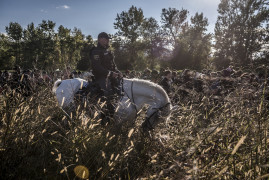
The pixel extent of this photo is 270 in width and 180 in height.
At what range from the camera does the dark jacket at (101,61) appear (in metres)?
3.86

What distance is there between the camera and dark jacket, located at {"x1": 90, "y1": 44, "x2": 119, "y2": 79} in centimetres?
386

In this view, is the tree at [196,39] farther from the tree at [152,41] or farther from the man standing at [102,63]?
the man standing at [102,63]

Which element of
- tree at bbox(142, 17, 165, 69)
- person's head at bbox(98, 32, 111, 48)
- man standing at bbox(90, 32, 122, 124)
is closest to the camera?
man standing at bbox(90, 32, 122, 124)

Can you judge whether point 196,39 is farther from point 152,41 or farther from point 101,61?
point 101,61

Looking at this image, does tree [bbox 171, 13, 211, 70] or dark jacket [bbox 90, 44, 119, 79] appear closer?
dark jacket [bbox 90, 44, 119, 79]

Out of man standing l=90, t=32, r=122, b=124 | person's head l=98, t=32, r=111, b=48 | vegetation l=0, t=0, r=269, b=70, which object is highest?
vegetation l=0, t=0, r=269, b=70

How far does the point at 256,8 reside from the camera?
1318 inches

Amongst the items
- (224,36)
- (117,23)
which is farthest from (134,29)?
(224,36)

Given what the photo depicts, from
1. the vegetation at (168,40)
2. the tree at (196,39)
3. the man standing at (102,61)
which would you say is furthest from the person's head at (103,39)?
the tree at (196,39)

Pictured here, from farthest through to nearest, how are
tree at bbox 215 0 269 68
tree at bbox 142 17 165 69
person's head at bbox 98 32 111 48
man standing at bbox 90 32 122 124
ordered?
tree at bbox 142 17 165 69, tree at bbox 215 0 269 68, person's head at bbox 98 32 111 48, man standing at bbox 90 32 122 124

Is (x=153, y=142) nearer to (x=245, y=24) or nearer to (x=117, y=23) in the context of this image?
(x=245, y=24)

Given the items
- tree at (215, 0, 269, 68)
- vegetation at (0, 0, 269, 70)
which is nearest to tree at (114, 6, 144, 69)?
vegetation at (0, 0, 269, 70)

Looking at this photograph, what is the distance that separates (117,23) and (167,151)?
4986 cm

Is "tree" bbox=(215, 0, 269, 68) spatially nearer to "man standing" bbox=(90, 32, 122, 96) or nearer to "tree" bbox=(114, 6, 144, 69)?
"tree" bbox=(114, 6, 144, 69)
